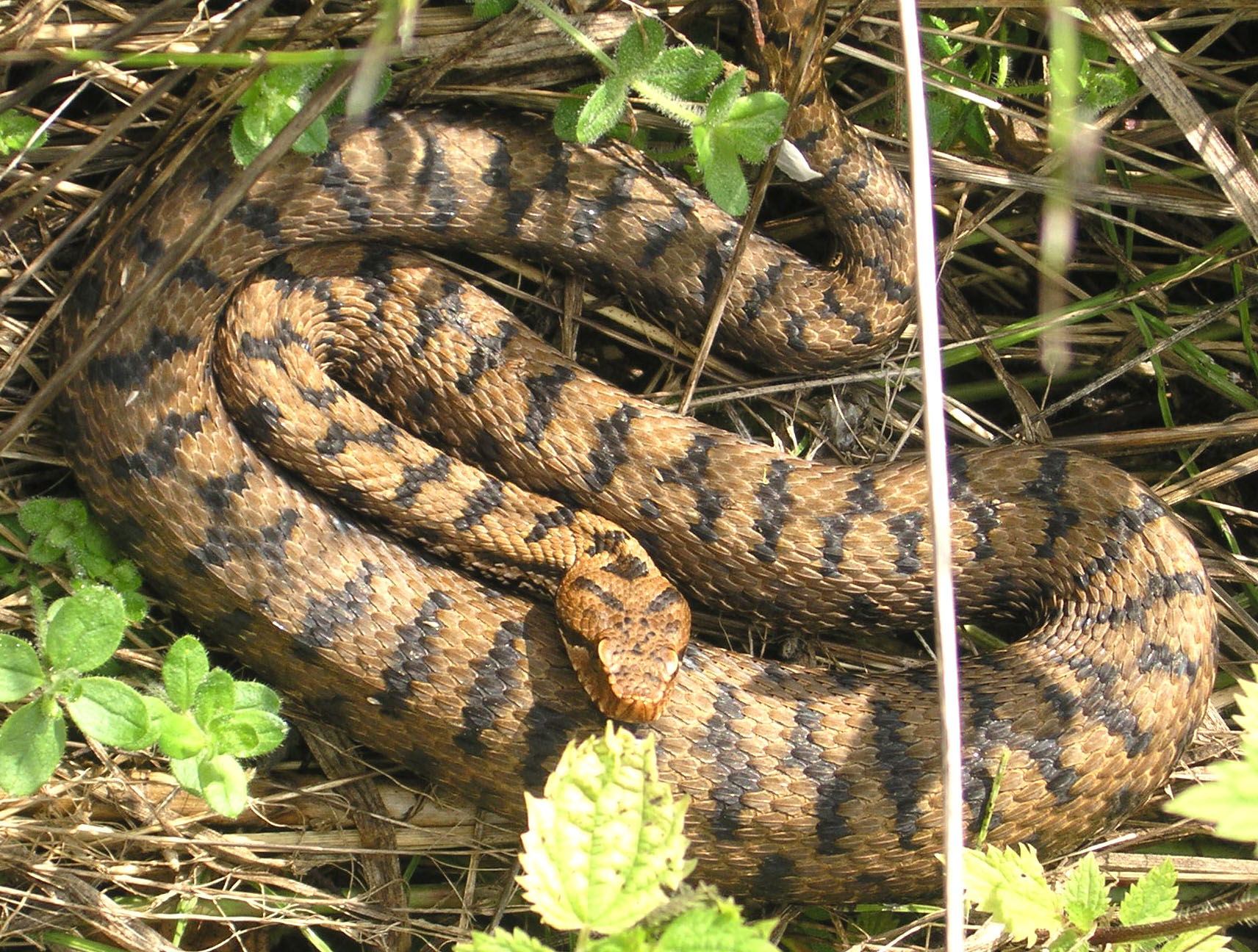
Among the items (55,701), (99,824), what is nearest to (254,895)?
(99,824)

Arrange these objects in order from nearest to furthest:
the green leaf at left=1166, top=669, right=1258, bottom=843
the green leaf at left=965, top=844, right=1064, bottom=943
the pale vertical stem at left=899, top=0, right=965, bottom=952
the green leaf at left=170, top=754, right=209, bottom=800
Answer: the green leaf at left=1166, top=669, right=1258, bottom=843
the pale vertical stem at left=899, top=0, right=965, bottom=952
the green leaf at left=965, top=844, right=1064, bottom=943
the green leaf at left=170, top=754, right=209, bottom=800

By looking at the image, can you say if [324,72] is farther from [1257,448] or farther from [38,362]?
[1257,448]

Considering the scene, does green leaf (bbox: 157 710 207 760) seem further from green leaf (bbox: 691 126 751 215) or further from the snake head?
green leaf (bbox: 691 126 751 215)

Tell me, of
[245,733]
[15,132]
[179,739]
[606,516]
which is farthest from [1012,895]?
[15,132]

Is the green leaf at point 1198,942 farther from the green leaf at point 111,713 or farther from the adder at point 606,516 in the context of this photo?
the green leaf at point 111,713

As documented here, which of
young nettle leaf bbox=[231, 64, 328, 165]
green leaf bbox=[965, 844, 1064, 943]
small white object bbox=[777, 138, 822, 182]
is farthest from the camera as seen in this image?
small white object bbox=[777, 138, 822, 182]

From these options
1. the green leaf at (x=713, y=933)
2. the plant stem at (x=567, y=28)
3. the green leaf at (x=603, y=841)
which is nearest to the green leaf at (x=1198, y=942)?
the green leaf at (x=713, y=933)

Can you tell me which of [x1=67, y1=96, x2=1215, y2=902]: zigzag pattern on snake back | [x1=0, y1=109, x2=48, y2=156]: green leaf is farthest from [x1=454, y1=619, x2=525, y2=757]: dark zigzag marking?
[x1=0, y1=109, x2=48, y2=156]: green leaf
